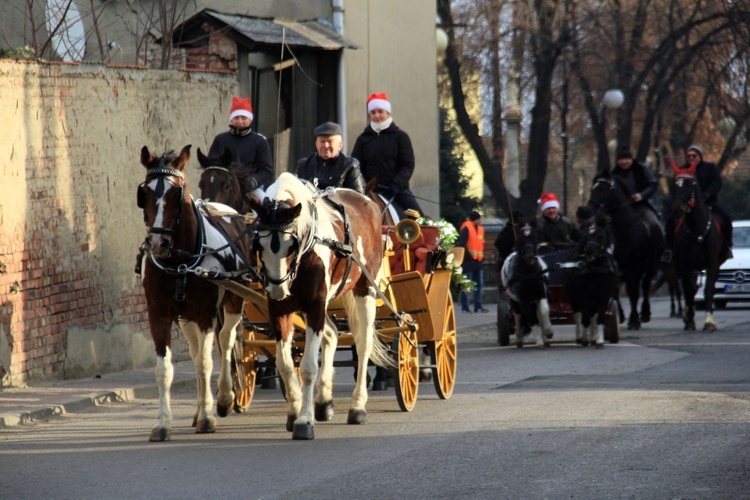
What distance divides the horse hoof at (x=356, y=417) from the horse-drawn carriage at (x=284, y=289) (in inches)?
0.5

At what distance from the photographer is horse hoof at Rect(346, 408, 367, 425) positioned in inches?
407

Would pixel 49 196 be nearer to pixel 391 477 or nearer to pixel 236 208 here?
pixel 236 208

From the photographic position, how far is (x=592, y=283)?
661 inches

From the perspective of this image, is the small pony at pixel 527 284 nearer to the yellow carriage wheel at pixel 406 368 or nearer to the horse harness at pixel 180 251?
the yellow carriage wheel at pixel 406 368

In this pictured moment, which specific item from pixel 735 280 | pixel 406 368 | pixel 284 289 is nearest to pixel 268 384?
pixel 406 368

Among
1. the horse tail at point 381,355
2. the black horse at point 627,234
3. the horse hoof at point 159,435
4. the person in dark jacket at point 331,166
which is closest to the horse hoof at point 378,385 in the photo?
the horse tail at point 381,355

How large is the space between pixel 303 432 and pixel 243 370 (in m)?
1.84

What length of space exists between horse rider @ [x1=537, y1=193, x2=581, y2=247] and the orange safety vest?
708 centimetres

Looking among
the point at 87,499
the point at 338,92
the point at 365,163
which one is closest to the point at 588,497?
the point at 87,499

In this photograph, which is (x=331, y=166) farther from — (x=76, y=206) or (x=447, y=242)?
(x=76, y=206)

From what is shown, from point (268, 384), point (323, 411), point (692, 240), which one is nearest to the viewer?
point (323, 411)

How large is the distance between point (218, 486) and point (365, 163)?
5.70m

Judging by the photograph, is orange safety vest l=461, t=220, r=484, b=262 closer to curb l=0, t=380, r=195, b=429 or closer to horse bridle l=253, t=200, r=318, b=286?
curb l=0, t=380, r=195, b=429

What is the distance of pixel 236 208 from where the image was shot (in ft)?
38.0
